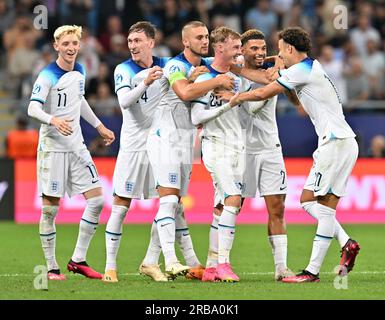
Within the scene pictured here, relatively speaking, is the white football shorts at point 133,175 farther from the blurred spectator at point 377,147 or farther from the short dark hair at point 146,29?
the blurred spectator at point 377,147

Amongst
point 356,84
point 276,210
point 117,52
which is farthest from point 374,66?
point 276,210

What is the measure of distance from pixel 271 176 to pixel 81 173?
2034 millimetres

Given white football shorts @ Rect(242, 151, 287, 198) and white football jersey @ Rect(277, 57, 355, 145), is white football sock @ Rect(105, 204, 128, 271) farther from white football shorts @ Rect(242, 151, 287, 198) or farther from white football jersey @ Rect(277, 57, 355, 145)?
white football jersey @ Rect(277, 57, 355, 145)

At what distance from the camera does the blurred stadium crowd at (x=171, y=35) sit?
20.8 metres

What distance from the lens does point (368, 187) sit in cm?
1894

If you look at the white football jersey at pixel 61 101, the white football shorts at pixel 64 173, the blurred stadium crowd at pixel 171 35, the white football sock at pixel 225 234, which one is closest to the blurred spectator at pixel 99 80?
the blurred stadium crowd at pixel 171 35

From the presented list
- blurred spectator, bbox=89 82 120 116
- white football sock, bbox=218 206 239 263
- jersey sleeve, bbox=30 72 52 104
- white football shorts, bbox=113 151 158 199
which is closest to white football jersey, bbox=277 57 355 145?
white football sock, bbox=218 206 239 263

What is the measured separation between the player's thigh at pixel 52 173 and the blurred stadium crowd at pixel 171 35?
8.45 m

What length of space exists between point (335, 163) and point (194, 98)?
5.02ft

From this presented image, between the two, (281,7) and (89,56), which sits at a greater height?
(281,7)

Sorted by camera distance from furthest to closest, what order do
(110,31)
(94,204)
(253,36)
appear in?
1. (110,31)
2. (94,204)
3. (253,36)

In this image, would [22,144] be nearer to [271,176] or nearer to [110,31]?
[110,31]

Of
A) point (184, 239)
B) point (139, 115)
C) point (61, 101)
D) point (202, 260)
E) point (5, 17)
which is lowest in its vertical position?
point (202, 260)

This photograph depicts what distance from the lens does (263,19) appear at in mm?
22484
